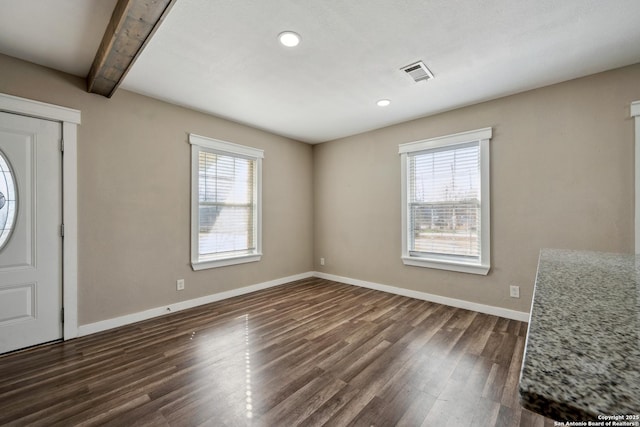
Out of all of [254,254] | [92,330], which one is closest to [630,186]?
[254,254]

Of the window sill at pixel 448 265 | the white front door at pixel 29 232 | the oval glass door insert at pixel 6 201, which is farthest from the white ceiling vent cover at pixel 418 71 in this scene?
the oval glass door insert at pixel 6 201

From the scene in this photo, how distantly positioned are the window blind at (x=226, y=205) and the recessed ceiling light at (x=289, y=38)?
7.04 ft

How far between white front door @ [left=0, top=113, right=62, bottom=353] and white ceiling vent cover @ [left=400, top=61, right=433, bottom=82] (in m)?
3.49

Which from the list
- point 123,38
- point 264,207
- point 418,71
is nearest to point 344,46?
point 418,71

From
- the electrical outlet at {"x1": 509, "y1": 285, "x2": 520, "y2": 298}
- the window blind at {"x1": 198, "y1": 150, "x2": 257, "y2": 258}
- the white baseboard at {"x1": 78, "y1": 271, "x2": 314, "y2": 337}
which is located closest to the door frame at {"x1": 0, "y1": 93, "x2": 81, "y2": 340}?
the white baseboard at {"x1": 78, "y1": 271, "x2": 314, "y2": 337}

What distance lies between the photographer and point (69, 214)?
8.94 ft

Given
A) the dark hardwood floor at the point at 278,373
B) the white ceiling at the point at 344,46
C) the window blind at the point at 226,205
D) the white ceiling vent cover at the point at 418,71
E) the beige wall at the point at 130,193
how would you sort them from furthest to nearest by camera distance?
the window blind at the point at 226,205 → the beige wall at the point at 130,193 → the white ceiling vent cover at the point at 418,71 → the white ceiling at the point at 344,46 → the dark hardwood floor at the point at 278,373

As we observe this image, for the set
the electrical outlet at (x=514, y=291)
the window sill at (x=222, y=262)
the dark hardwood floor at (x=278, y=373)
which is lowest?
the dark hardwood floor at (x=278, y=373)

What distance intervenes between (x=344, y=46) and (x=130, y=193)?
9.12ft

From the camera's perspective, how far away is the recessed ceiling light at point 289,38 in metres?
2.16

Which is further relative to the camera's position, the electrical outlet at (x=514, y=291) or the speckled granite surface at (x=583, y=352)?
the electrical outlet at (x=514, y=291)

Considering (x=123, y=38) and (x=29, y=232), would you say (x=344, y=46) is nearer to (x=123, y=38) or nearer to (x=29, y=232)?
(x=123, y=38)

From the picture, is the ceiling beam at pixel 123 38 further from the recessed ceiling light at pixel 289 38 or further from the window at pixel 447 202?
the window at pixel 447 202

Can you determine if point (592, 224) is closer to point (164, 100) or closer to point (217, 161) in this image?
point (217, 161)
